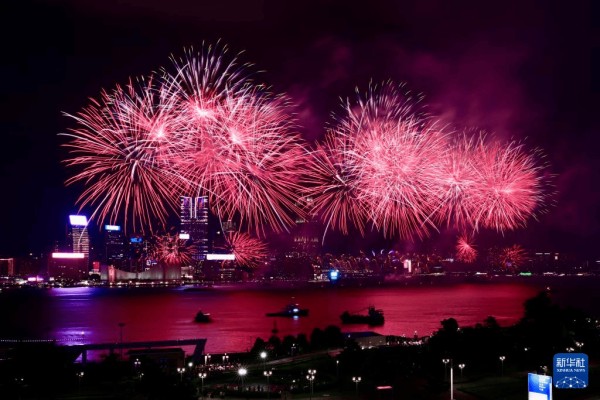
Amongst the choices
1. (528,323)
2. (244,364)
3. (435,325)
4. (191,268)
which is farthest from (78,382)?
(191,268)

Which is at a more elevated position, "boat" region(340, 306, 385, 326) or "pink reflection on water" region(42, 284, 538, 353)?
"boat" region(340, 306, 385, 326)

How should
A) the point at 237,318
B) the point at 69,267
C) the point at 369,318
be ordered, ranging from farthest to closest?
the point at 69,267 → the point at 237,318 → the point at 369,318

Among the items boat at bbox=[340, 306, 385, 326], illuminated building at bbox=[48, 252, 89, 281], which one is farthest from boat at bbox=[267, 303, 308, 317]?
illuminated building at bbox=[48, 252, 89, 281]

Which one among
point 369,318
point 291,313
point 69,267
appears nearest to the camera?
point 369,318

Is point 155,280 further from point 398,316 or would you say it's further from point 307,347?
point 307,347

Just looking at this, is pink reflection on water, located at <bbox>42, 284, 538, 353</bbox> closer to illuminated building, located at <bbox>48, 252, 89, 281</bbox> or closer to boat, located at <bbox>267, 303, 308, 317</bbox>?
boat, located at <bbox>267, 303, 308, 317</bbox>

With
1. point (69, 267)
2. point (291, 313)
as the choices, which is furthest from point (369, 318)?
point (69, 267)

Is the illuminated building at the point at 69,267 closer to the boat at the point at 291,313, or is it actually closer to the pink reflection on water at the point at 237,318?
the pink reflection on water at the point at 237,318

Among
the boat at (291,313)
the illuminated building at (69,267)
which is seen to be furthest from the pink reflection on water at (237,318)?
the illuminated building at (69,267)

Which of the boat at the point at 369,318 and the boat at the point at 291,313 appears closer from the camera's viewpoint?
the boat at the point at 369,318

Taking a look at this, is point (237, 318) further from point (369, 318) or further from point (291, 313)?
point (369, 318)

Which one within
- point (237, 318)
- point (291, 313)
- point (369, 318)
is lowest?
point (237, 318)
